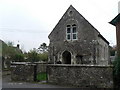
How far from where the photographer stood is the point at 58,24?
23594 millimetres

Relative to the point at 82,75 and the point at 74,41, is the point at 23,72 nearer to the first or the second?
the point at 82,75

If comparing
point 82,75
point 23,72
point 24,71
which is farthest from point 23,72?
point 82,75

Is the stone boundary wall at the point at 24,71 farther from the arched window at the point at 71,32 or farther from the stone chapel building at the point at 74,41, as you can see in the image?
the arched window at the point at 71,32

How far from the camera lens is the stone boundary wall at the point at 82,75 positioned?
1344cm

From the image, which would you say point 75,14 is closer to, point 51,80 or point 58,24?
point 58,24

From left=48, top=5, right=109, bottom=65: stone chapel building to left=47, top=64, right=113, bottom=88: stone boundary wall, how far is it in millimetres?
6828

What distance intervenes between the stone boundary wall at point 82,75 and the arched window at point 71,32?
26.8 ft

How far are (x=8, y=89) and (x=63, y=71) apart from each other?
4674 mm

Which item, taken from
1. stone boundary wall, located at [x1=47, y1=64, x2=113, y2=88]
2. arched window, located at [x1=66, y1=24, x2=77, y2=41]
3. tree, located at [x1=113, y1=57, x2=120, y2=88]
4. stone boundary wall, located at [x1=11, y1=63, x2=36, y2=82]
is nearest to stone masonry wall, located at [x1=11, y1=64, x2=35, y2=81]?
stone boundary wall, located at [x1=11, y1=63, x2=36, y2=82]

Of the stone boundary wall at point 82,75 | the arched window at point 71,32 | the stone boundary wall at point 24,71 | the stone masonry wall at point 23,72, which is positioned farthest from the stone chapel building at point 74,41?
the stone boundary wall at point 82,75

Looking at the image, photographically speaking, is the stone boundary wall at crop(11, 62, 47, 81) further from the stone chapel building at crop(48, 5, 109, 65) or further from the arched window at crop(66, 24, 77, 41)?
the arched window at crop(66, 24, 77, 41)

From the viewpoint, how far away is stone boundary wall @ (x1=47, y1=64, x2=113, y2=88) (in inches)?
529

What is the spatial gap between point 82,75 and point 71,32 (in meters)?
9.57

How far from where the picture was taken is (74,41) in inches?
882
